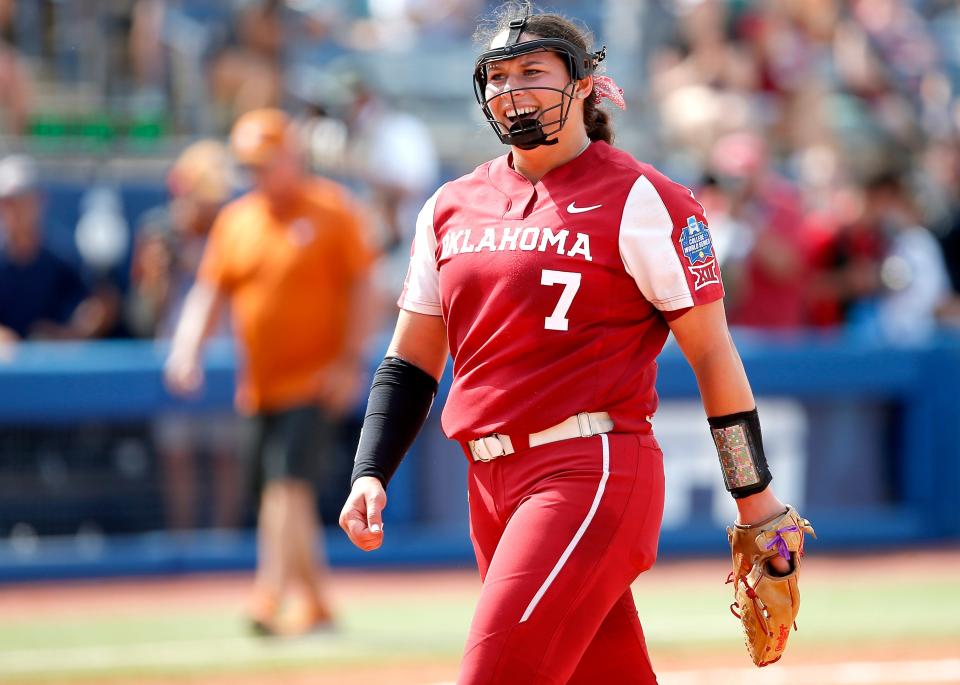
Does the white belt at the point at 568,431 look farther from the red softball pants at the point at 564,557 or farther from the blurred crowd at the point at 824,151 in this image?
the blurred crowd at the point at 824,151

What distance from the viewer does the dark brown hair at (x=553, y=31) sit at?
12.4 ft

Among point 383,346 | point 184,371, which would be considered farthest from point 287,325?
point 383,346

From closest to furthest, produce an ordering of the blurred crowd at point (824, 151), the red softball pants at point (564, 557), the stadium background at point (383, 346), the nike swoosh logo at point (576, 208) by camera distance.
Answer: the red softball pants at point (564, 557)
the nike swoosh logo at point (576, 208)
the stadium background at point (383, 346)
the blurred crowd at point (824, 151)

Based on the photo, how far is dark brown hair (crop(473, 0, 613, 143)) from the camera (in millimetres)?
3781

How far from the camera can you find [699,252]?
3.61 metres

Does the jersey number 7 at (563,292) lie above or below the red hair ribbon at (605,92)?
below

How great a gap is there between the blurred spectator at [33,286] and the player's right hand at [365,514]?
6.55 m

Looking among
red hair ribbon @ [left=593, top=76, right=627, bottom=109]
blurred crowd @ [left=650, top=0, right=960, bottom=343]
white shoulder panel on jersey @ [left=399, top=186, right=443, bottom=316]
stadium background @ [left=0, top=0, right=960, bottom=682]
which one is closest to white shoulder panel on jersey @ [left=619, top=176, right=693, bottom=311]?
red hair ribbon @ [left=593, top=76, right=627, bottom=109]

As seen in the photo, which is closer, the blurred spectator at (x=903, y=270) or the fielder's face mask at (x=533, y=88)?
the fielder's face mask at (x=533, y=88)

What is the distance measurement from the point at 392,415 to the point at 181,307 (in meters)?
6.31

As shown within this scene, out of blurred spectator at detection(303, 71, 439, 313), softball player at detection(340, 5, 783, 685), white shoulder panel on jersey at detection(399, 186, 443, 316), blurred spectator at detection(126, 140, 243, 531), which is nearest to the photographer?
softball player at detection(340, 5, 783, 685)

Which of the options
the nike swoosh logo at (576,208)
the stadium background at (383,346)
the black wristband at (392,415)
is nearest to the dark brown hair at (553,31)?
the nike swoosh logo at (576,208)

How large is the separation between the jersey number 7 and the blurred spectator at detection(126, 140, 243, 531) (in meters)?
6.31

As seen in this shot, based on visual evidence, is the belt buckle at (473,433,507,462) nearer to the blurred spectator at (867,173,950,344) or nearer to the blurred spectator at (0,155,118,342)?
the blurred spectator at (0,155,118,342)
